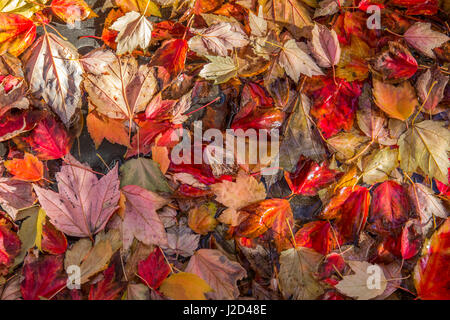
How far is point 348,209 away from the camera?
0.69 metres

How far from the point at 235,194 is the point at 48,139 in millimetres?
376

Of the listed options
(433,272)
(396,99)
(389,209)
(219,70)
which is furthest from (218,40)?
(433,272)

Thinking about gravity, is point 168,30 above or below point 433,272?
above

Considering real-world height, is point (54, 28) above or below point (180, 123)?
above

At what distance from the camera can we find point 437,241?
0.68 m

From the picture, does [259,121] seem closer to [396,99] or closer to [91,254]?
[396,99]

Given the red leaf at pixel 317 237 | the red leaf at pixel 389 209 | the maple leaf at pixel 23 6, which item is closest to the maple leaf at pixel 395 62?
the red leaf at pixel 389 209

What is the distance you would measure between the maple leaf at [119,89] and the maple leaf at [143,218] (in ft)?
0.49

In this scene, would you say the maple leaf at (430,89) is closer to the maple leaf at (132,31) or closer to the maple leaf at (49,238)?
the maple leaf at (132,31)

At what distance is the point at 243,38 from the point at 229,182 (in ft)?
0.94
